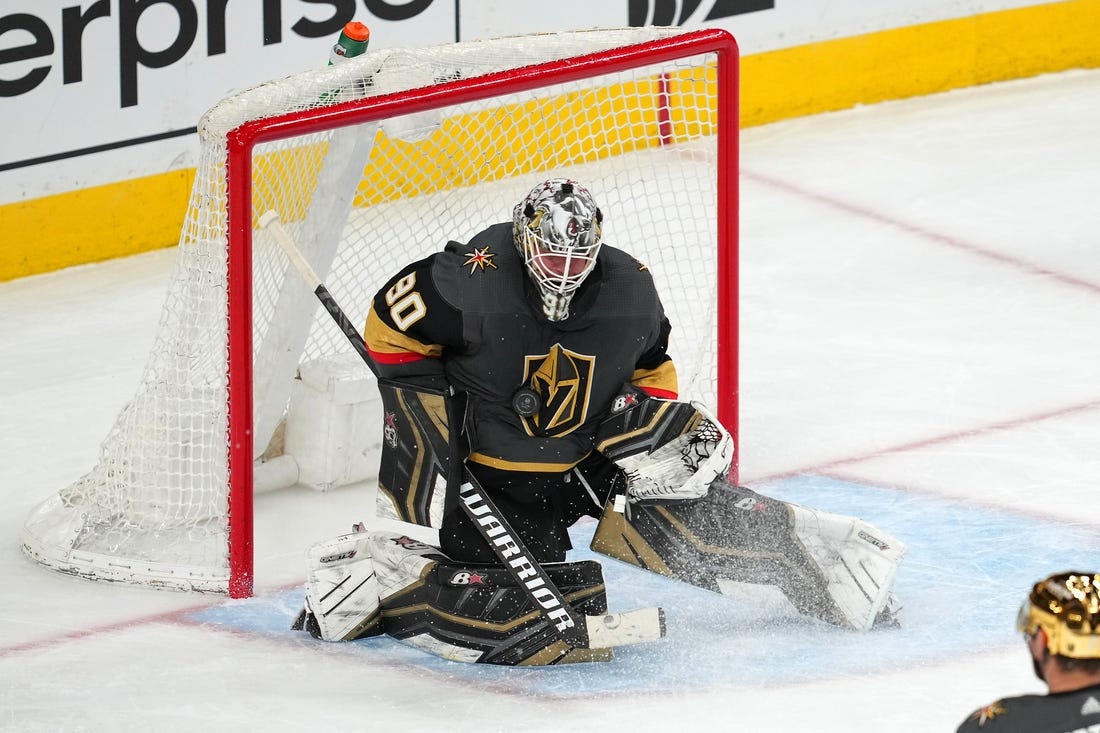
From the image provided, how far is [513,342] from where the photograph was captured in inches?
151

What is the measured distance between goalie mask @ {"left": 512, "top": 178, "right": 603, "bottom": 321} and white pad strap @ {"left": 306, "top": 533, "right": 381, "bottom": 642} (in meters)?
0.61

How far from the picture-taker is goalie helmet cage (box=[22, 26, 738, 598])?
13.6ft

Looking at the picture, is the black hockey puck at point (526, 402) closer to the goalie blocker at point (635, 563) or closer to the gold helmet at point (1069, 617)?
the goalie blocker at point (635, 563)

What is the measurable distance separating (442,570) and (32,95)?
246cm

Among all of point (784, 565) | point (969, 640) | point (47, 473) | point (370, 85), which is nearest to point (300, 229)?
point (370, 85)

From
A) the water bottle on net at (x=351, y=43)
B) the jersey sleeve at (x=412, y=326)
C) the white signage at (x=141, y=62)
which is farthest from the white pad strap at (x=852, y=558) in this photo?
the white signage at (x=141, y=62)

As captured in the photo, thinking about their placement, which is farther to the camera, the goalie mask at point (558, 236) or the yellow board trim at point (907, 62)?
the yellow board trim at point (907, 62)

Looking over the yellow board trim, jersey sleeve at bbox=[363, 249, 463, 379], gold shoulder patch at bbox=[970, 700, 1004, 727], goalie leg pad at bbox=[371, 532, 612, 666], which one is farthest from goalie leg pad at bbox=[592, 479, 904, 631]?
the yellow board trim

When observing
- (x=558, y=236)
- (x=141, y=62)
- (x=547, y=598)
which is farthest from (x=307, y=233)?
(x=141, y=62)

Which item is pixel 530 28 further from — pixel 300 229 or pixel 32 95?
pixel 300 229

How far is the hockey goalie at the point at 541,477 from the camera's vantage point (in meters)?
3.85

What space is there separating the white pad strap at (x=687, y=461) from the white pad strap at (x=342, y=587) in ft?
1.69

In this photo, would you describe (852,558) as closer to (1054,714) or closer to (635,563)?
(635,563)

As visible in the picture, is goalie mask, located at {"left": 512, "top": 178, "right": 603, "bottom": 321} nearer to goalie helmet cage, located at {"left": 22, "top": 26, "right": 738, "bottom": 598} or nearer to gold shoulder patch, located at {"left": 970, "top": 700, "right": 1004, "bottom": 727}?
goalie helmet cage, located at {"left": 22, "top": 26, "right": 738, "bottom": 598}
